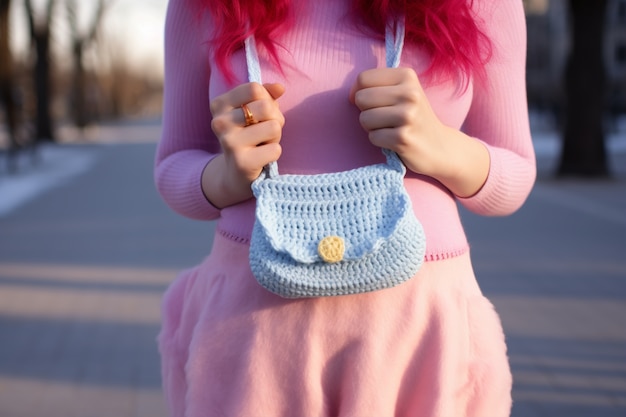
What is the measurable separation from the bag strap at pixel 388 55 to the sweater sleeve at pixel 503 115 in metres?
0.17

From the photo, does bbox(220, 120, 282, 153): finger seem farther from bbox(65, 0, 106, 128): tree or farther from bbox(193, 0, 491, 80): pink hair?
bbox(65, 0, 106, 128): tree

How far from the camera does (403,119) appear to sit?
4.28 ft

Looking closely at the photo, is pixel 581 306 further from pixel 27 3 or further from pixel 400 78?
pixel 27 3

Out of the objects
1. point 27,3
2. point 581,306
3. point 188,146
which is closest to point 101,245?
point 581,306

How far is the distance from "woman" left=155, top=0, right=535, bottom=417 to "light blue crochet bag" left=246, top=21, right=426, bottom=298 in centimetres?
6

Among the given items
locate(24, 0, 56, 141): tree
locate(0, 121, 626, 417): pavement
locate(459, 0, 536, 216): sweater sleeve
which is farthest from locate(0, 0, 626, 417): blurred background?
locate(24, 0, 56, 141): tree

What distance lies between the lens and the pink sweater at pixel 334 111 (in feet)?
4.60

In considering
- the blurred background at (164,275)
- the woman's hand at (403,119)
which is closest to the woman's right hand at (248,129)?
the woman's hand at (403,119)

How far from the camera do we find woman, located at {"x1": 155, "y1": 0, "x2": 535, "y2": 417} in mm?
1357

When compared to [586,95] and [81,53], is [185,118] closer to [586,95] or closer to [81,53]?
[586,95]

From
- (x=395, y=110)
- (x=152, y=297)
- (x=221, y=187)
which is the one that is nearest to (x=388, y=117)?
(x=395, y=110)

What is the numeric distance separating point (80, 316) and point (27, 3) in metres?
19.6

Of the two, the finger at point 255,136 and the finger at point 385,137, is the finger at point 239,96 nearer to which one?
the finger at point 255,136

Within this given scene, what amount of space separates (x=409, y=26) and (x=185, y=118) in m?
Answer: 0.48
